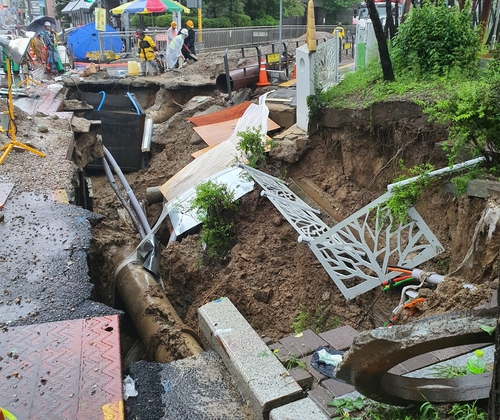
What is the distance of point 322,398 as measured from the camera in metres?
3.30

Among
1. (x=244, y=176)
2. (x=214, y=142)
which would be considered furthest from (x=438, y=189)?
(x=214, y=142)

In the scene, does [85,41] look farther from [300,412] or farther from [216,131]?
[300,412]

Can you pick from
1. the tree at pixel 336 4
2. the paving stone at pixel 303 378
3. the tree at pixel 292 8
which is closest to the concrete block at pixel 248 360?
the paving stone at pixel 303 378

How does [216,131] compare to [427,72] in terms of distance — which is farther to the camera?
[216,131]

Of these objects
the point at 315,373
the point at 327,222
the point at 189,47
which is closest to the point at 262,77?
the point at 189,47

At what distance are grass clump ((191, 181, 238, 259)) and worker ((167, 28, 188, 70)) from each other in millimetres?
12886

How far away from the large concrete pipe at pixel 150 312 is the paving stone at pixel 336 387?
1.74 m

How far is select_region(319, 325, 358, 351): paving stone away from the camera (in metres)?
3.88

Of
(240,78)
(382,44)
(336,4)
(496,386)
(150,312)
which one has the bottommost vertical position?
(150,312)

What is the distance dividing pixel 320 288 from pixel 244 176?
2539 mm

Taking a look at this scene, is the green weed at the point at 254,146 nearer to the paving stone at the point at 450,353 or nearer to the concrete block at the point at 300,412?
A: the paving stone at the point at 450,353

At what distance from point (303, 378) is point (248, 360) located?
45 cm

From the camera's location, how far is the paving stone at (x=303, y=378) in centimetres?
344

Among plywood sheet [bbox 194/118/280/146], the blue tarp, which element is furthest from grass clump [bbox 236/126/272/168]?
the blue tarp
